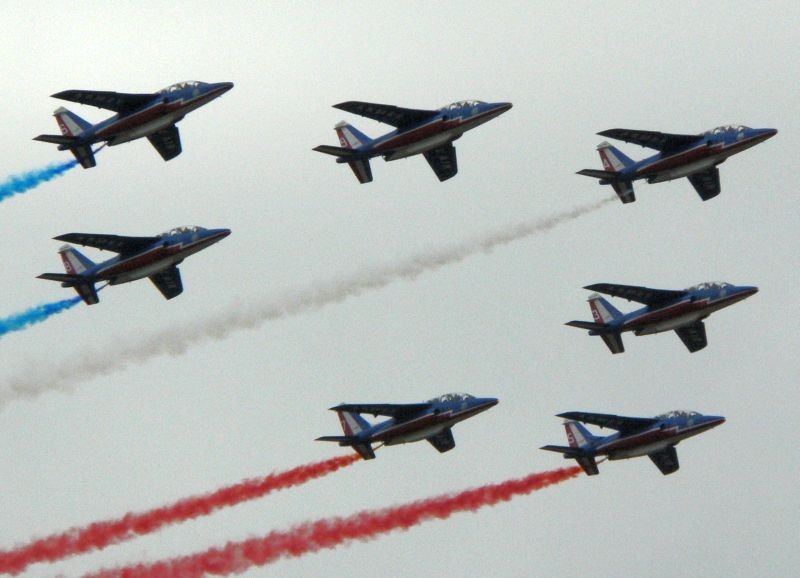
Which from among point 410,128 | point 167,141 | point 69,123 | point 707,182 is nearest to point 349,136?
point 410,128

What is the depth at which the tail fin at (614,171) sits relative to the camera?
82.6 meters

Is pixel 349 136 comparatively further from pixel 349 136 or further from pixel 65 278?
pixel 65 278

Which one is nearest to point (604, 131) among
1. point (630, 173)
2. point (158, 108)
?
point (630, 173)

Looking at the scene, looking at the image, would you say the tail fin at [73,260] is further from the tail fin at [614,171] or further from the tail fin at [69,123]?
the tail fin at [614,171]

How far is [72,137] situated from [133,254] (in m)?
6.41

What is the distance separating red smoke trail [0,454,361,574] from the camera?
72.0 metres

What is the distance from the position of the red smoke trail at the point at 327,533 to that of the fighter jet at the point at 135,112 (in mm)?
19508

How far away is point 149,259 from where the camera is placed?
252 feet

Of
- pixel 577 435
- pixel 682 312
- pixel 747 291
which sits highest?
pixel 747 291

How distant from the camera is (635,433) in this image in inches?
3297

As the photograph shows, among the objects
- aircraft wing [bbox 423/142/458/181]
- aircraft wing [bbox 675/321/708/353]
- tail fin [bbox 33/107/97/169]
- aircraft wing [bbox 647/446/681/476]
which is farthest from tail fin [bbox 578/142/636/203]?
tail fin [bbox 33/107/97/169]

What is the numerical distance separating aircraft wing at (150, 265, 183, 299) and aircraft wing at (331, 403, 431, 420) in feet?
33.0

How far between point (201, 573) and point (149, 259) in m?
15.6

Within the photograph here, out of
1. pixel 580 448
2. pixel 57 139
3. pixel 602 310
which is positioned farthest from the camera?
pixel 602 310
